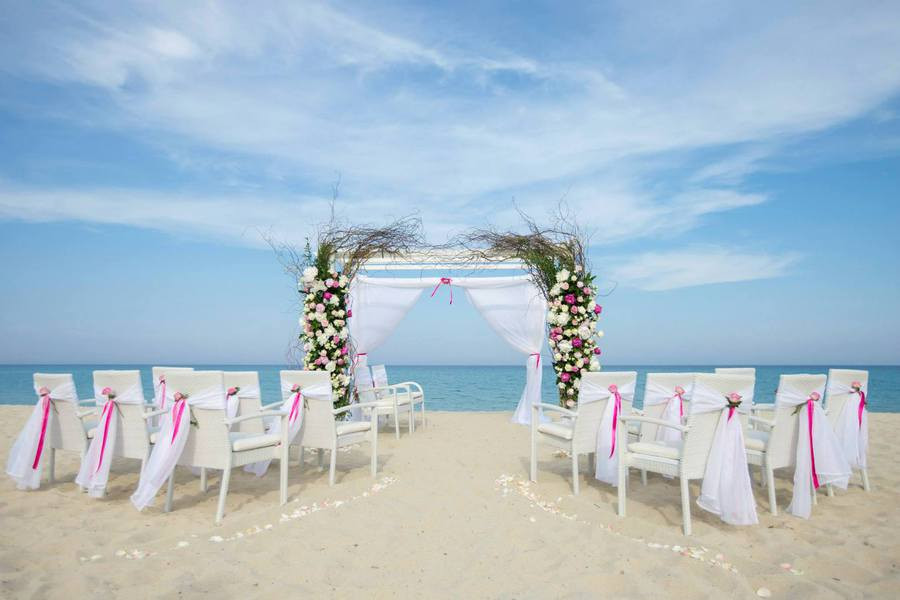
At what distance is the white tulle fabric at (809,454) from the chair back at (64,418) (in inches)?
226

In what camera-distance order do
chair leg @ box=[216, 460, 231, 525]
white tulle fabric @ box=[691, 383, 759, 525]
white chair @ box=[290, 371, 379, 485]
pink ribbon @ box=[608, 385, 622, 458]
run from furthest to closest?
white chair @ box=[290, 371, 379, 485]
pink ribbon @ box=[608, 385, 622, 458]
chair leg @ box=[216, 460, 231, 525]
white tulle fabric @ box=[691, 383, 759, 525]

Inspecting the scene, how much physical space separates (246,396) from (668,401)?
4099mm

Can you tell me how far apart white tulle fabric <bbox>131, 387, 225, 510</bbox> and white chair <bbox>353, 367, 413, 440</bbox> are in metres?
2.69

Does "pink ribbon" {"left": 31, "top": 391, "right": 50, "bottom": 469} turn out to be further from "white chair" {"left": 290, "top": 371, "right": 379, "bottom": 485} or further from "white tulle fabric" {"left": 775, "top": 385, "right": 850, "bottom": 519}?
"white tulle fabric" {"left": 775, "top": 385, "right": 850, "bottom": 519}

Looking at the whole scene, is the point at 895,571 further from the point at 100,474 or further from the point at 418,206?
the point at 418,206

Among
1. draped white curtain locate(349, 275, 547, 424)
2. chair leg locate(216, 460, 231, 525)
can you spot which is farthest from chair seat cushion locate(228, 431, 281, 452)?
draped white curtain locate(349, 275, 547, 424)

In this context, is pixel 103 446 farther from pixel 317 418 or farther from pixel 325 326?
pixel 325 326

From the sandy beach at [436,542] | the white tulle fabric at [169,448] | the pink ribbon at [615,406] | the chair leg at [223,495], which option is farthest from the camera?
the pink ribbon at [615,406]

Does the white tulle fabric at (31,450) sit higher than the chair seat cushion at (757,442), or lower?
lower

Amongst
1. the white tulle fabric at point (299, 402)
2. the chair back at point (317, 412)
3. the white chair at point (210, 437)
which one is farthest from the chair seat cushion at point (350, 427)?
the white chair at point (210, 437)

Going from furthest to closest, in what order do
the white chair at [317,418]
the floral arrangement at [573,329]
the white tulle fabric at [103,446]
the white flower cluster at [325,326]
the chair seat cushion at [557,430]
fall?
1. the white flower cluster at [325,326]
2. the floral arrangement at [573,329]
3. the white chair at [317,418]
4. the chair seat cushion at [557,430]
5. the white tulle fabric at [103,446]

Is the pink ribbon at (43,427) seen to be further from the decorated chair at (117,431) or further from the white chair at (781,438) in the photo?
the white chair at (781,438)

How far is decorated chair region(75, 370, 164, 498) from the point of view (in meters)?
4.12

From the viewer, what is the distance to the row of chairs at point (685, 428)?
3572mm
